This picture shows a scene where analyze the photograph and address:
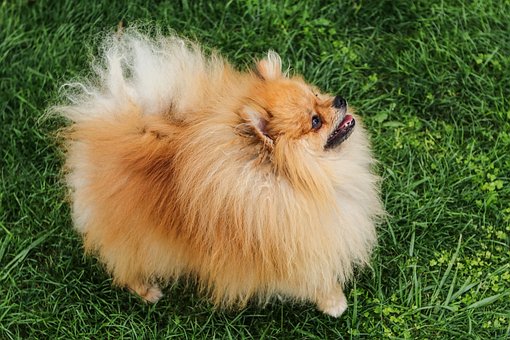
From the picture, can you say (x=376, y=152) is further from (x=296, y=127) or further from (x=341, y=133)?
(x=296, y=127)

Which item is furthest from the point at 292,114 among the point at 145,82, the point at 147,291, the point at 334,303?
the point at 147,291

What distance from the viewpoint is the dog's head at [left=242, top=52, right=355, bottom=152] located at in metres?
2.11

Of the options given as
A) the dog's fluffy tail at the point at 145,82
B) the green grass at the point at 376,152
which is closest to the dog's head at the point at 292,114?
the dog's fluffy tail at the point at 145,82

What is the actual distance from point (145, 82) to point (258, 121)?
1.68 feet

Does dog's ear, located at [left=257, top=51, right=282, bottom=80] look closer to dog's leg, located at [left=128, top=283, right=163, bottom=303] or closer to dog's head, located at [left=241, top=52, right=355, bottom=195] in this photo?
dog's head, located at [left=241, top=52, right=355, bottom=195]

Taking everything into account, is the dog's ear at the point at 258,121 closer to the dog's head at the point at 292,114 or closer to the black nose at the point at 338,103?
the dog's head at the point at 292,114

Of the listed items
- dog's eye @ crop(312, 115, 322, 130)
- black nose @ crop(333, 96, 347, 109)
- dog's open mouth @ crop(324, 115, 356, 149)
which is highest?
black nose @ crop(333, 96, 347, 109)

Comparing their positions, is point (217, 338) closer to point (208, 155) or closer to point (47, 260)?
point (47, 260)

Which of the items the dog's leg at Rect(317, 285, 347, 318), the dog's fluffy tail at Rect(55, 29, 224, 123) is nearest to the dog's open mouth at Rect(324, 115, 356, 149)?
the dog's fluffy tail at Rect(55, 29, 224, 123)

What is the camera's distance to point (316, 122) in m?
2.21

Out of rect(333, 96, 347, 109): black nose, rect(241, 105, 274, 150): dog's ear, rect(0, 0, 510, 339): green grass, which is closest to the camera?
rect(241, 105, 274, 150): dog's ear

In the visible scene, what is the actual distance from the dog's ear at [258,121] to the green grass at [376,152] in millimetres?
1075

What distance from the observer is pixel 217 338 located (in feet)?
9.52

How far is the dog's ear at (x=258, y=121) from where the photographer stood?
6.78 feet
